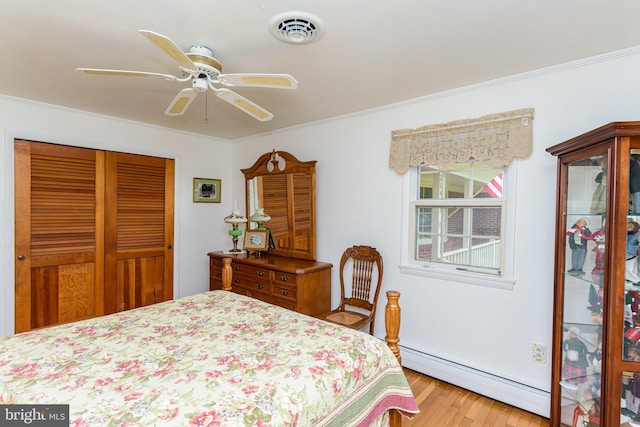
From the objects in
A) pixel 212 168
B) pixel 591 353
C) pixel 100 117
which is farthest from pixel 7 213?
pixel 591 353

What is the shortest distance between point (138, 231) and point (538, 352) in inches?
154

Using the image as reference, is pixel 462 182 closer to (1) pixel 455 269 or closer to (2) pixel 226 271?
(1) pixel 455 269

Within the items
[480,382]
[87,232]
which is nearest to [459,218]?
[480,382]

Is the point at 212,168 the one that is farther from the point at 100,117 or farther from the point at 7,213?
the point at 7,213

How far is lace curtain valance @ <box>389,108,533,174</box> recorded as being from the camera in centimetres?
222

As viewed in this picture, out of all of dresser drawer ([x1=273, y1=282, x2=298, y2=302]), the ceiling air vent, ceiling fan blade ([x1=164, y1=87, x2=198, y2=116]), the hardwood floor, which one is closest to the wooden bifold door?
dresser drawer ([x1=273, y1=282, x2=298, y2=302])

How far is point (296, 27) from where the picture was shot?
1.63m

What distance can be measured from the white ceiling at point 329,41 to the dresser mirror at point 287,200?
1005mm

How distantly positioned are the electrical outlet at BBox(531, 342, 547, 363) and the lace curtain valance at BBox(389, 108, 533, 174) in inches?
50.1

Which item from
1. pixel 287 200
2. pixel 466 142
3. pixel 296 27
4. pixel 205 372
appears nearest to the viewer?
pixel 205 372

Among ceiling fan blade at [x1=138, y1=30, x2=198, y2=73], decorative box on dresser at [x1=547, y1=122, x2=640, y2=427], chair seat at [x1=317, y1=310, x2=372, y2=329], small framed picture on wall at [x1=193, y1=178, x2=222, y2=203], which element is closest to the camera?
ceiling fan blade at [x1=138, y1=30, x2=198, y2=73]

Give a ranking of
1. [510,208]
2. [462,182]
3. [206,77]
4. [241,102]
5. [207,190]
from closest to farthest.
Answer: [206,77], [241,102], [510,208], [462,182], [207,190]

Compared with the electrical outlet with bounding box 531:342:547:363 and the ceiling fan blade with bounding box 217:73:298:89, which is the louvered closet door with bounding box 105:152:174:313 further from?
the electrical outlet with bounding box 531:342:547:363

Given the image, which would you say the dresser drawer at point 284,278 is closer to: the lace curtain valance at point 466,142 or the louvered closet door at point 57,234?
the lace curtain valance at point 466,142
